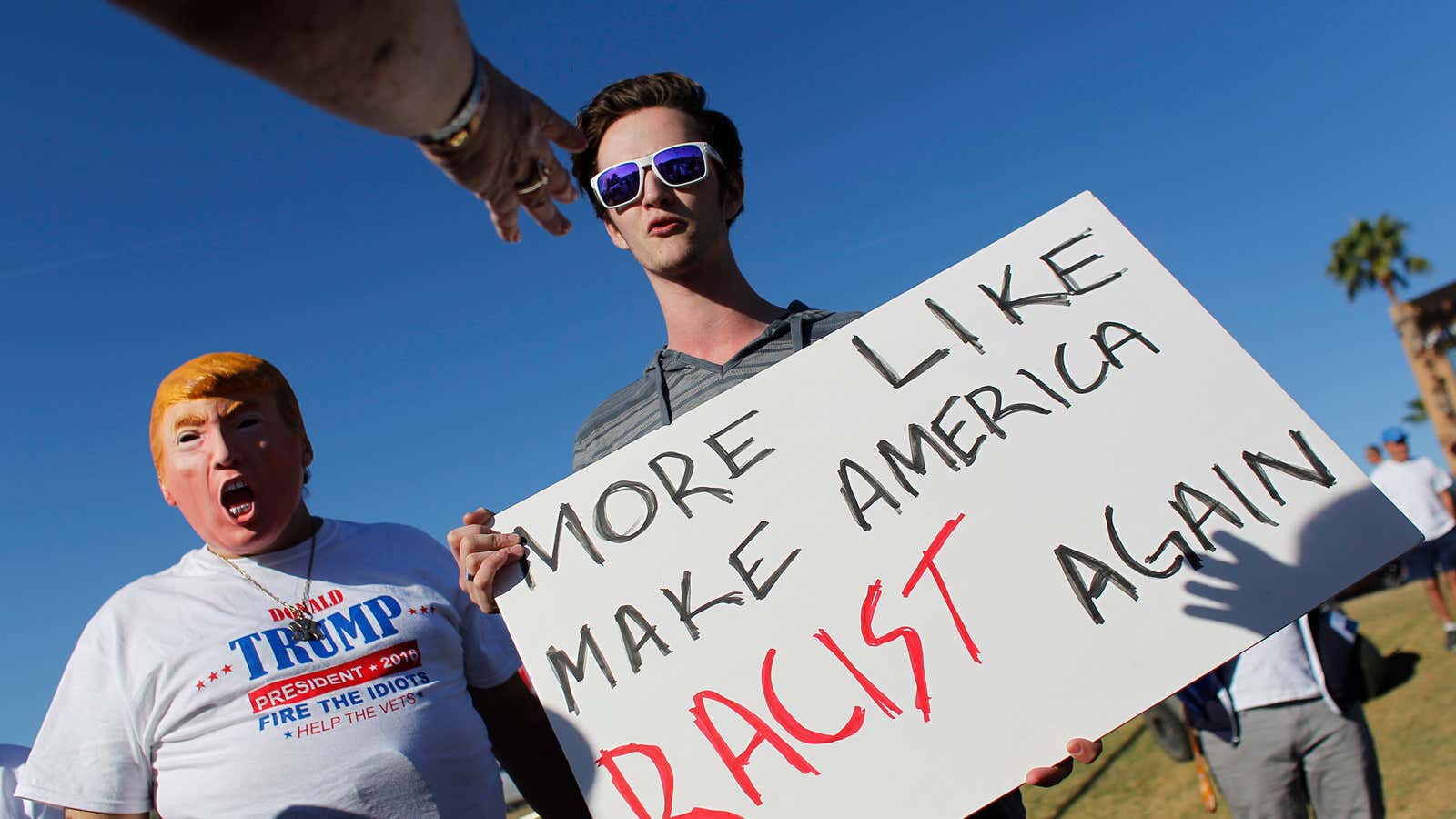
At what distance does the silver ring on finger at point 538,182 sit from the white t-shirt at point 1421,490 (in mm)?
7942

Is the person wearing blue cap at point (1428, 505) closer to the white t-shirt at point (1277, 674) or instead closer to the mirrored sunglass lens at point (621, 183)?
the white t-shirt at point (1277, 674)

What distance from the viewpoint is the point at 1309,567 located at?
1.57 m

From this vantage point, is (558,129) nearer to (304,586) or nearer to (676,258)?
(676,258)

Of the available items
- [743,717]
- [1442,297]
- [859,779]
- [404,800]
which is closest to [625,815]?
[743,717]

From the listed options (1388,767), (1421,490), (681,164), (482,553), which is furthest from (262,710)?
(1421,490)

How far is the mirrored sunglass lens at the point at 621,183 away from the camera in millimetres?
2049

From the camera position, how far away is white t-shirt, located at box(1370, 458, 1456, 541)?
7.37 m

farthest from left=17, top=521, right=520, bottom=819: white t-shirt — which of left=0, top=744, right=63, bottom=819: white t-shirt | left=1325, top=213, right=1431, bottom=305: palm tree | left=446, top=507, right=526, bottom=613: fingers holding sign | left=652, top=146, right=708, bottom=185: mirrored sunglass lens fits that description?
left=1325, top=213, right=1431, bottom=305: palm tree

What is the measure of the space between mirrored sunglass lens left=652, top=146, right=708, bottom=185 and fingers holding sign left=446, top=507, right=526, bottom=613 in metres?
0.81

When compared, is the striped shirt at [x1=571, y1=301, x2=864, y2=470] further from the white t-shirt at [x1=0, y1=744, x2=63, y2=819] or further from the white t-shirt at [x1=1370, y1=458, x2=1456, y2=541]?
the white t-shirt at [x1=1370, y1=458, x2=1456, y2=541]

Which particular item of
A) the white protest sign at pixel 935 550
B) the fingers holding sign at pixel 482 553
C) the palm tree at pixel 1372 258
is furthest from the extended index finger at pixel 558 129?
the palm tree at pixel 1372 258

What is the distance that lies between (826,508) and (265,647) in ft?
3.74

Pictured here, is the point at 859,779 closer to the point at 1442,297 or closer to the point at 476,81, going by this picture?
the point at 476,81

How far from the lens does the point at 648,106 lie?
2152 millimetres
